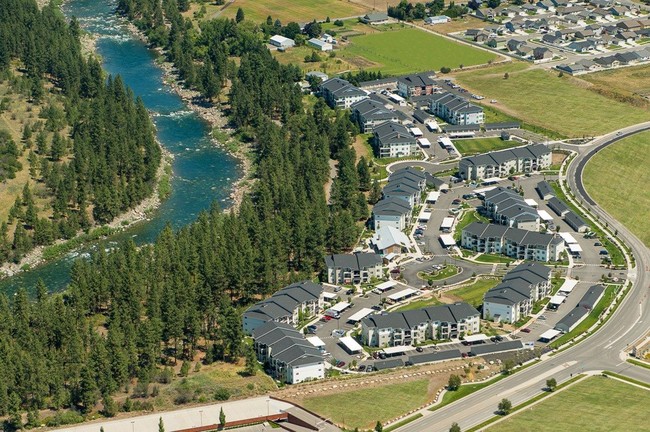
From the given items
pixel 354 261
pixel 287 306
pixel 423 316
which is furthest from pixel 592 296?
pixel 287 306

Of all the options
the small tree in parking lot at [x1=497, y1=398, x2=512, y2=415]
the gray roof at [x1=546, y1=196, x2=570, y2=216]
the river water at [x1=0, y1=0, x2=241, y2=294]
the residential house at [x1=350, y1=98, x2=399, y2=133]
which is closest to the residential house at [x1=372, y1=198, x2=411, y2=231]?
the gray roof at [x1=546, y1=196, x2=570, y2=216]

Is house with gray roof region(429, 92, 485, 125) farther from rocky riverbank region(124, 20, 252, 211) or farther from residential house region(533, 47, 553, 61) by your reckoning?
residential house region(533, 47, 553, 61)

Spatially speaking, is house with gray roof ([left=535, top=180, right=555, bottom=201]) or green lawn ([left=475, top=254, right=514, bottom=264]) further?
house with gray roof ([left=535, top=180, right=555, bottom=201])

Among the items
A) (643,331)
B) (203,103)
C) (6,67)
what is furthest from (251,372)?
(6,67)

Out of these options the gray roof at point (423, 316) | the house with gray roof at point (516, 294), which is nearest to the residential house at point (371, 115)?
the house with gray roof at point (516, 294)

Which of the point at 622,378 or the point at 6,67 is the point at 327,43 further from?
the point at 622,378

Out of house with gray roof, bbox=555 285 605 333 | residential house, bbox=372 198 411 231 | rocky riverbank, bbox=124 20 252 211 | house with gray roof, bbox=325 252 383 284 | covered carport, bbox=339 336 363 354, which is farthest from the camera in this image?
rocky riverbank, bbox=124 20 252 211

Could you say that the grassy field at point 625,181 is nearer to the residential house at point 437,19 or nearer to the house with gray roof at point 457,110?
the house with gray roof at point 457,110
